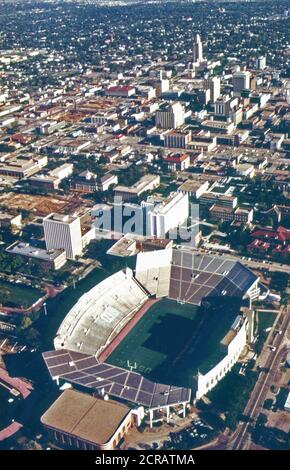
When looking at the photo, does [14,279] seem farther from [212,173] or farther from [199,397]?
[212,173]

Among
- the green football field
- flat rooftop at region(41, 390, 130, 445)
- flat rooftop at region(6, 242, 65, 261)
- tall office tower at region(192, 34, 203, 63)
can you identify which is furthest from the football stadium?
tall office tower at region(192, 34, 203, 63)

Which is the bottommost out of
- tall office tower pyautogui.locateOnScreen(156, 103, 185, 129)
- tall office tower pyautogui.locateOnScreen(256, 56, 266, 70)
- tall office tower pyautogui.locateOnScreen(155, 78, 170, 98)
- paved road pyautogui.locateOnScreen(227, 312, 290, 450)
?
paved road pyautogui.locateOnScreen(227, 312, 290, 450)

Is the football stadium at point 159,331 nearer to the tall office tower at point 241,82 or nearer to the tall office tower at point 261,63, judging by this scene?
the tall office tower at point 241,82

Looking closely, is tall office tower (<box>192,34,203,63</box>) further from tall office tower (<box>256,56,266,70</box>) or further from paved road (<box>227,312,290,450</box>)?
paved road (<box>227,312,290,450</box>)

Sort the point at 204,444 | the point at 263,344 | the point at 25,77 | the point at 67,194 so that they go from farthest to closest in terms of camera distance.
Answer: the point at 25,77 → the point at 67,194 → the point at 263,344 → the point at 204,444

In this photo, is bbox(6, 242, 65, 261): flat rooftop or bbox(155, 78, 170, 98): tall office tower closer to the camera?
bbox(6, 242, 65, 261): flat rooftop

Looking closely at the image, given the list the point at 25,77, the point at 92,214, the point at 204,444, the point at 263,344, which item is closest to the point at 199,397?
the point at 204,444

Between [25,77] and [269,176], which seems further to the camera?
[25,77]
